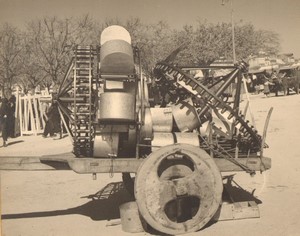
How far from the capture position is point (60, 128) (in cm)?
1828

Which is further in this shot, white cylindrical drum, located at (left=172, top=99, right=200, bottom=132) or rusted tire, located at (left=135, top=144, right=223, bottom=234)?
white cylindrical drum, located at (left=172, top=99, right=200, bottom=132)

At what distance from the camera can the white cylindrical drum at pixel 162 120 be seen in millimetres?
5734

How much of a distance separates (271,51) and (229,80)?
56.4 m

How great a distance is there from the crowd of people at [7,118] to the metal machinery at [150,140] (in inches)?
438

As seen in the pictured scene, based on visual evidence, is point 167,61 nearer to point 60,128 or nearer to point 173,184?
point 173,184

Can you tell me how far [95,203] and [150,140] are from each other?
7.11ft

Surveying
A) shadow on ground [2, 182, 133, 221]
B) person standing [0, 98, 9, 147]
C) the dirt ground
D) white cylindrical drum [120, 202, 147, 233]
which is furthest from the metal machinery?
Answer: person standing [0, 98, 9, 147]

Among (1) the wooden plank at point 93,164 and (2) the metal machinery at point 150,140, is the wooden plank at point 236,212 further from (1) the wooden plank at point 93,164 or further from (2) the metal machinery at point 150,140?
(1) the wooden plank at point 93,164

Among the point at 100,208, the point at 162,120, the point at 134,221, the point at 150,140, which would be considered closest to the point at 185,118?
the point at 162,120

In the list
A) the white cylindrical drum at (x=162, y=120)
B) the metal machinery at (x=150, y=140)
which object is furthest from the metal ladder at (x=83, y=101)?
the white cylindrical drum at (x=162, y=120)

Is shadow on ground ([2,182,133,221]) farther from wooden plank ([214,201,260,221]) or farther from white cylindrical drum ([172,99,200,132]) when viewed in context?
white cylindrical drum ([172,99,200,132])

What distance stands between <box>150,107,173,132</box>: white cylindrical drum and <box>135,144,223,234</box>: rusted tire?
56 centimetres

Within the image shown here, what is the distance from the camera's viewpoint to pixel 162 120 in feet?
18.9

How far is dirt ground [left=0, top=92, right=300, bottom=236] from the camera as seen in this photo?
5.59 meters
